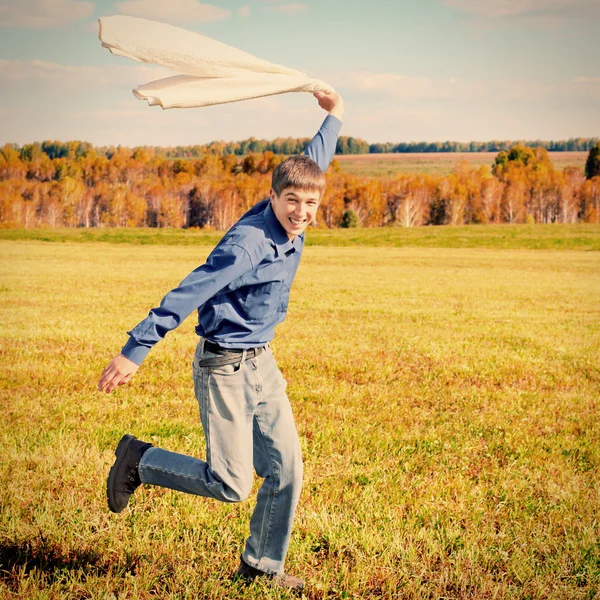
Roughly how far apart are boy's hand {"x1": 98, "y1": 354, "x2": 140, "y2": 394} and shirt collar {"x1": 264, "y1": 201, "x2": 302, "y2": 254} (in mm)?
A: 969

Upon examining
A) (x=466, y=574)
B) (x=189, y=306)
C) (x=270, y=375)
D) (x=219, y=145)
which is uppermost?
(x=219, y=145)

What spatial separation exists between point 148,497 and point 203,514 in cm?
51

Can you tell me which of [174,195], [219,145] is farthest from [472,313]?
[219,145]

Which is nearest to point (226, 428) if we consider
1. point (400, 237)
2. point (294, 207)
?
point (294, 207)

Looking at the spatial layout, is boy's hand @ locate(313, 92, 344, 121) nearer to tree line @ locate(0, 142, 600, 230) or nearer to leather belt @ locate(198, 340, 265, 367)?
leather belt @ locate(198, 340, 265, 367)

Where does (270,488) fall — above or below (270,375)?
below

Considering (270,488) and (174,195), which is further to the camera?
(174,195)

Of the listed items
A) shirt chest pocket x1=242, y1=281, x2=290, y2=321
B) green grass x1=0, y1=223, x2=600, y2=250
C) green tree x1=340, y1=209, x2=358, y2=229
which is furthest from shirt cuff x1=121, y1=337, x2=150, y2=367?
green tree x1=340, y1=209, x2=358, y2=229

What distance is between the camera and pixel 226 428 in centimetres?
340

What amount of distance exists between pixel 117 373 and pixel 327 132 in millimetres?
2290

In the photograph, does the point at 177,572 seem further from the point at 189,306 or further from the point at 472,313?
the point at 472,313

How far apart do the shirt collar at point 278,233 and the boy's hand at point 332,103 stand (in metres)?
1.35

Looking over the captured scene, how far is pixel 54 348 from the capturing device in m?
9.71

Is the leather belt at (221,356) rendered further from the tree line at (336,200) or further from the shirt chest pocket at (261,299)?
the tree line at (336,200)
